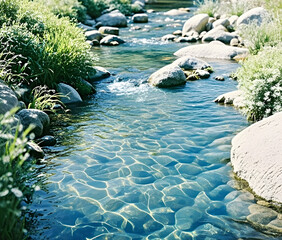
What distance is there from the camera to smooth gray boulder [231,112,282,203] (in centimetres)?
493

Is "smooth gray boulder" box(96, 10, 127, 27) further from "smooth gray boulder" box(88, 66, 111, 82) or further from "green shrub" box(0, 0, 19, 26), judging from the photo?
"green shrub" box(0, 0, 19, 26)

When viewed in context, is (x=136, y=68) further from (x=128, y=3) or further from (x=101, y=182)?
(x=128, y=3)

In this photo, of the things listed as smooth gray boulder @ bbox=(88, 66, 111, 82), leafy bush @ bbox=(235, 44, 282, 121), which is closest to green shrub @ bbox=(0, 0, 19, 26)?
smooth gray boulder @ bbox=(88, 66, 111, 82)

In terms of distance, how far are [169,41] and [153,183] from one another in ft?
45.4

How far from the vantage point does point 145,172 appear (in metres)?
5.83

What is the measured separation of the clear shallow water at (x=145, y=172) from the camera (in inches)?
176

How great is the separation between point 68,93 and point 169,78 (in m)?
3.35

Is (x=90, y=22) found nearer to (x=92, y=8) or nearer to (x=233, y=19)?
(x=92, y=8)

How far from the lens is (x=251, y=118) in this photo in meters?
8.03

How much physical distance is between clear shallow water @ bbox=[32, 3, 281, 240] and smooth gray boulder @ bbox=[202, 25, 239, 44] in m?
7.43

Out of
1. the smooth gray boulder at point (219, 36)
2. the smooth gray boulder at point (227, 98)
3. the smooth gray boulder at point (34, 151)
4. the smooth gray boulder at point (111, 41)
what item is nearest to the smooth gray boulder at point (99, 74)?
the smooth gray boulder at point (227, 98)

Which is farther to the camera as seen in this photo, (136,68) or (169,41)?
(169,41)

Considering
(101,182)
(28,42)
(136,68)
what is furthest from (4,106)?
(136,68)

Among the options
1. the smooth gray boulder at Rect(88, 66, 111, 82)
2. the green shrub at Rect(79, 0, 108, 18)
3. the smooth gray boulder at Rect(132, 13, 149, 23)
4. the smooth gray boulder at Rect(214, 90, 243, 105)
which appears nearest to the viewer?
the smooth gray boulder at Rect(214, 90, 243, 105)
